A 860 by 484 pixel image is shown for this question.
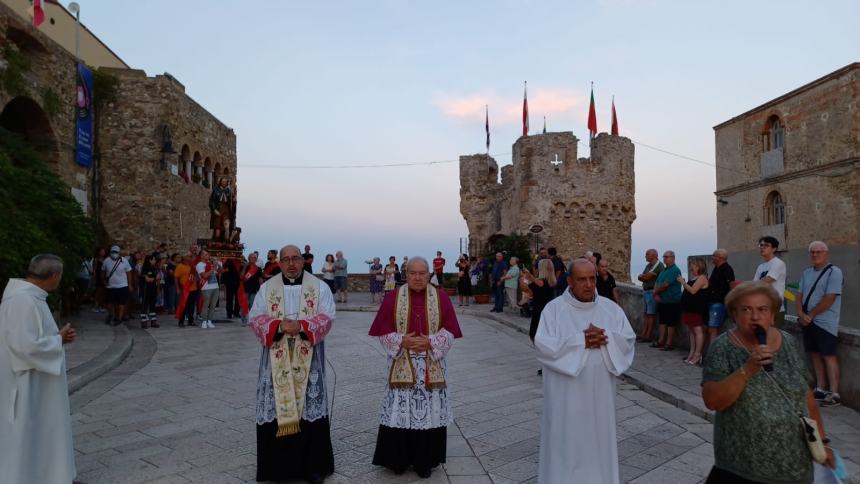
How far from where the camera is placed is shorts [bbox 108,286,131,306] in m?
12.5

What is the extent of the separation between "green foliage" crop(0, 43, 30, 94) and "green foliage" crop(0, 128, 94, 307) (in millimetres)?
1866

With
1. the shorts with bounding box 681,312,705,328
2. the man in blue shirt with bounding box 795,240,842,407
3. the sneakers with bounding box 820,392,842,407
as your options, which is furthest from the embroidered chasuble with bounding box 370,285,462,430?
the shorts with bounding box 681,312,705,328

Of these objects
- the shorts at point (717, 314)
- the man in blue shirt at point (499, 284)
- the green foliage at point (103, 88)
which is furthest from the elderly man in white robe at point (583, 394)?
the green foliage at point (103, 88)

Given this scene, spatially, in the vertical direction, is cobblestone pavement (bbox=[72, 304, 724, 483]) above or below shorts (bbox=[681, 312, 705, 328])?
below

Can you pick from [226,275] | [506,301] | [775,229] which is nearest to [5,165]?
[226,275]

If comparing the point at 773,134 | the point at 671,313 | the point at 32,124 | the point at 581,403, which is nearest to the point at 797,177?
the point at 773,134

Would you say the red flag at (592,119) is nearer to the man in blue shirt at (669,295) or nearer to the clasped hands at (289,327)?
the man in blue shirt at (669,295)

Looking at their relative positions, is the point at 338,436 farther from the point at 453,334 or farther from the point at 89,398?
the point at 89,398

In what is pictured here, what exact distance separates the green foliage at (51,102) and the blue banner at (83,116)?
117 cm

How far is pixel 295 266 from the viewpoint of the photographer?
464 centimetres

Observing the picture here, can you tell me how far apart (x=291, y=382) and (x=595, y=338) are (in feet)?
7.24

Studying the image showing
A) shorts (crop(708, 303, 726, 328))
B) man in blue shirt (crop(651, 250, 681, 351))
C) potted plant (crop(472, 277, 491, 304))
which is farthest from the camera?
potted plant (crop(472, 277, 491, 304))

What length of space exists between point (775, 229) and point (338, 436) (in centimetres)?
2166

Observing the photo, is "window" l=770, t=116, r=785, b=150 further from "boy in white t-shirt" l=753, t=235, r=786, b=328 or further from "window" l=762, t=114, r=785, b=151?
"boy in white t-shirt" l=753, t=235, r=786, b=328
